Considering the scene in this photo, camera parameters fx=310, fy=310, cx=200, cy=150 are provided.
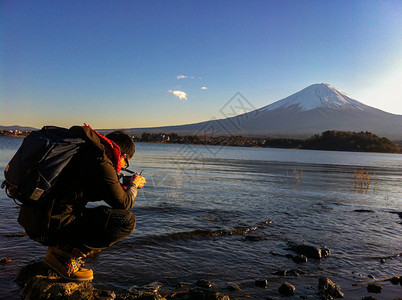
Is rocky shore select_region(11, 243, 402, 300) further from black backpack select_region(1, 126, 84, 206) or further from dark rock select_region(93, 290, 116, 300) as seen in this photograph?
black backpack select_region(1, 126, 84, 206)

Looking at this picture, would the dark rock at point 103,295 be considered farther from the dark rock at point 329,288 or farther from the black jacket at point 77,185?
the dark rock at point 329,288

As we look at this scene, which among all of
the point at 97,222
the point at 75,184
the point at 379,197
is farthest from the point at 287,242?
the point at 379,197

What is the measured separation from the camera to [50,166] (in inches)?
118

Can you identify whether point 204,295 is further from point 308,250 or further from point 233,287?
point 308,250

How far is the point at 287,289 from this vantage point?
16.3 ft

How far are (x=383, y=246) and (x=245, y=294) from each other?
5.03m

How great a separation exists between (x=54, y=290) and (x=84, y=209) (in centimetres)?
93

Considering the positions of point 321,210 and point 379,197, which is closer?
point 321,210

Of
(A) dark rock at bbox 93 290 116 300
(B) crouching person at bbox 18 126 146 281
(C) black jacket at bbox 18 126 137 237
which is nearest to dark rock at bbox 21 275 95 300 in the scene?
(A) dark rock at bbox 93 290 116 300

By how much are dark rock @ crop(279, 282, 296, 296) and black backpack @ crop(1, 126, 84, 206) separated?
12.6ft

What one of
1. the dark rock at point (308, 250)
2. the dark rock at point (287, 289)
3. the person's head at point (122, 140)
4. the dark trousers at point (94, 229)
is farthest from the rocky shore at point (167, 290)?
the person's head at point (122, 140)

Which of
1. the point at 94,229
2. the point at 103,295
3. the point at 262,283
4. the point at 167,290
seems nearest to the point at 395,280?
the point at 262,283

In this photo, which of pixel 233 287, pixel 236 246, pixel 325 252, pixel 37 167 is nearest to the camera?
pixel 37 167

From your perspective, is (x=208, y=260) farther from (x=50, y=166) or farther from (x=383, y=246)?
(x=383, y=246)
